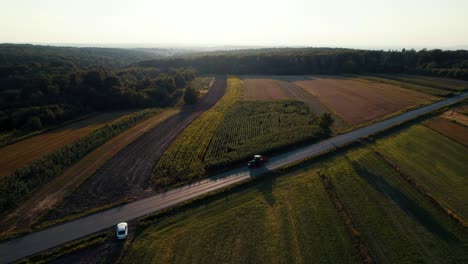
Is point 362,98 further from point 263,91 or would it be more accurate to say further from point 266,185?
point 266,185

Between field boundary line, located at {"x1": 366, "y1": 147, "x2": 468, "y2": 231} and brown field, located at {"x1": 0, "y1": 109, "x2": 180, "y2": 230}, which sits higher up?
field boundary line, located at {"x1": 366, "y1": 147, "x2": 468, "y2": 231}

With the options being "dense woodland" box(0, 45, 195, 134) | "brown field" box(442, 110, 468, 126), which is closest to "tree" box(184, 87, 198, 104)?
"dense woodland" box(0, 45, 195, 134)

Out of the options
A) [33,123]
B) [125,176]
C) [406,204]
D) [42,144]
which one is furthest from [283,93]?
[33,123]

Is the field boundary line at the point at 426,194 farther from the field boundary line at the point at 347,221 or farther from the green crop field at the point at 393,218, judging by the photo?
the field boundary line at the point at 347,221

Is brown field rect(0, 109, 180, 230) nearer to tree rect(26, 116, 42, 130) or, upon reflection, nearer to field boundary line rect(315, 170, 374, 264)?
tree rect(26, 116, 42, 130)

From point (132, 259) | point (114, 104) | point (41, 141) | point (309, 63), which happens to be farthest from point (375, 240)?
point (309, 63)

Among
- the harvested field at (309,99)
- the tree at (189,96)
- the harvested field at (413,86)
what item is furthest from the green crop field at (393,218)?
the harvested field at (413,86)
